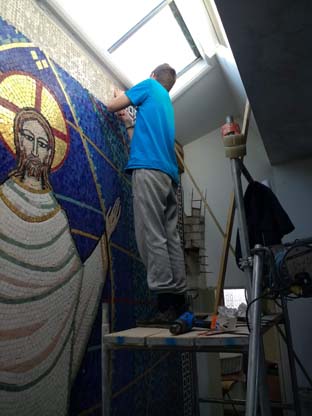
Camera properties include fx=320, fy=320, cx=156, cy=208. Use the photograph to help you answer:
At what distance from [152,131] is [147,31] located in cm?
95

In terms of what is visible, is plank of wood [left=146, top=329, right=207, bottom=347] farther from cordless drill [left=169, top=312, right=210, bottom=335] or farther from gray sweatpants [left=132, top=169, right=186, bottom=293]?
gray sweatpants [left=132, top=169, right=186, bottom=293]

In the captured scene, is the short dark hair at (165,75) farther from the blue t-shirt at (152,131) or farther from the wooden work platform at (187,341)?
the wooden work platform at (187,341)

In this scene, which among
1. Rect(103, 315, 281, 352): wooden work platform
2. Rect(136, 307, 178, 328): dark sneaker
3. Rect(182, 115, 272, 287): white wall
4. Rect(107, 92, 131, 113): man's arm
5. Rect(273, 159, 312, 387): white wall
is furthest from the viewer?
Rect(182, 115, 272, 287): white wall

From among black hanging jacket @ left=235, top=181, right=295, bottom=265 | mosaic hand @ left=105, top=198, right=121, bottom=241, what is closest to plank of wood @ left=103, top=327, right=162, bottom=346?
mosaic hand @ left=105, top=198, right=121, bottom=241

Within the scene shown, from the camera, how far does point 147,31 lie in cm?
213

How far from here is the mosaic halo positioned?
1.07 metres

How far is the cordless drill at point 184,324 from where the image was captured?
1055 mm

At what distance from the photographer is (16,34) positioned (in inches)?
46.0

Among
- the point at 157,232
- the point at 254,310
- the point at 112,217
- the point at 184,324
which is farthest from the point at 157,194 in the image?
the point at 254,310

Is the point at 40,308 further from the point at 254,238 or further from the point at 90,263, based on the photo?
the point at 254,238

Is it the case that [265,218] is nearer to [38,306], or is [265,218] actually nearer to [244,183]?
[244,183]

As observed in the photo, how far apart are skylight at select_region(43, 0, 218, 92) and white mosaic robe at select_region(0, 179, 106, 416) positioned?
3.20 feet

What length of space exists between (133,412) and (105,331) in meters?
0.71

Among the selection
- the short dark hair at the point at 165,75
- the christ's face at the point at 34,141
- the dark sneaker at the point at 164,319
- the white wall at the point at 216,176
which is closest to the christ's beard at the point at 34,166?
the christ's face at the point at 34,141
